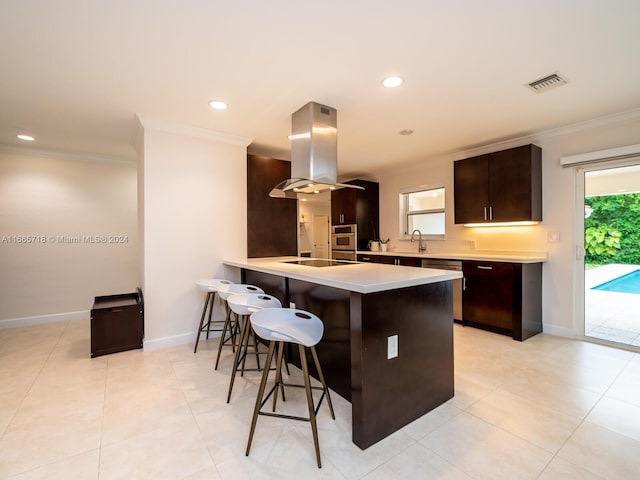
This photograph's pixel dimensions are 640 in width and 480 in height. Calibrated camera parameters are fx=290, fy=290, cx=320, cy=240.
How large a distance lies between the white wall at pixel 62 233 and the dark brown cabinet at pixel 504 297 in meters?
4.97

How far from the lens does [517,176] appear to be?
3.51 meters

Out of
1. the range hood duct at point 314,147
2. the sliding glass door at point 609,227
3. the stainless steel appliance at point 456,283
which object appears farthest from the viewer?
the stainless steel appliance at point 456,283

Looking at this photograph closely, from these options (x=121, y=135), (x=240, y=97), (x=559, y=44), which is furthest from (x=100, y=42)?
(x=559, y=44)

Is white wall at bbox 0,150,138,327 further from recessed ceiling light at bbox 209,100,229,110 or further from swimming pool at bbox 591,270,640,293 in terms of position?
swimming pool at bbox 591,270,640,293

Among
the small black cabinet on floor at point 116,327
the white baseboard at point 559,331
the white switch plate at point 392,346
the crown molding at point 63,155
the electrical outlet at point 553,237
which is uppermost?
the crown molding at point 63,155

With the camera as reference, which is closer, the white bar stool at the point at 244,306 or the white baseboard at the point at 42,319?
the white bar stool at the point at 244,306

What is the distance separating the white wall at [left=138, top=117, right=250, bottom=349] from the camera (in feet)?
10.1

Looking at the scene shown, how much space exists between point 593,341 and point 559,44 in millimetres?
3110

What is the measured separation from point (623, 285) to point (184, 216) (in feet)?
→ 23.3

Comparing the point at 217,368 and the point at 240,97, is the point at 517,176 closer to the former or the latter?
the point at 240,97

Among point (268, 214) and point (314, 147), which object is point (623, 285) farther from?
point (268, 214)

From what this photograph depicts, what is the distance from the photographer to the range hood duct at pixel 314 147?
103 inches

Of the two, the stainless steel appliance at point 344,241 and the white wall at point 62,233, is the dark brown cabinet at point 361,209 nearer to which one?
the stainless steel appliance at point 344,241

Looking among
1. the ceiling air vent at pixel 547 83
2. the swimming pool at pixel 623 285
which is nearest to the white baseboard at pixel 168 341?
the ceiling air vent at pixel 547 83
